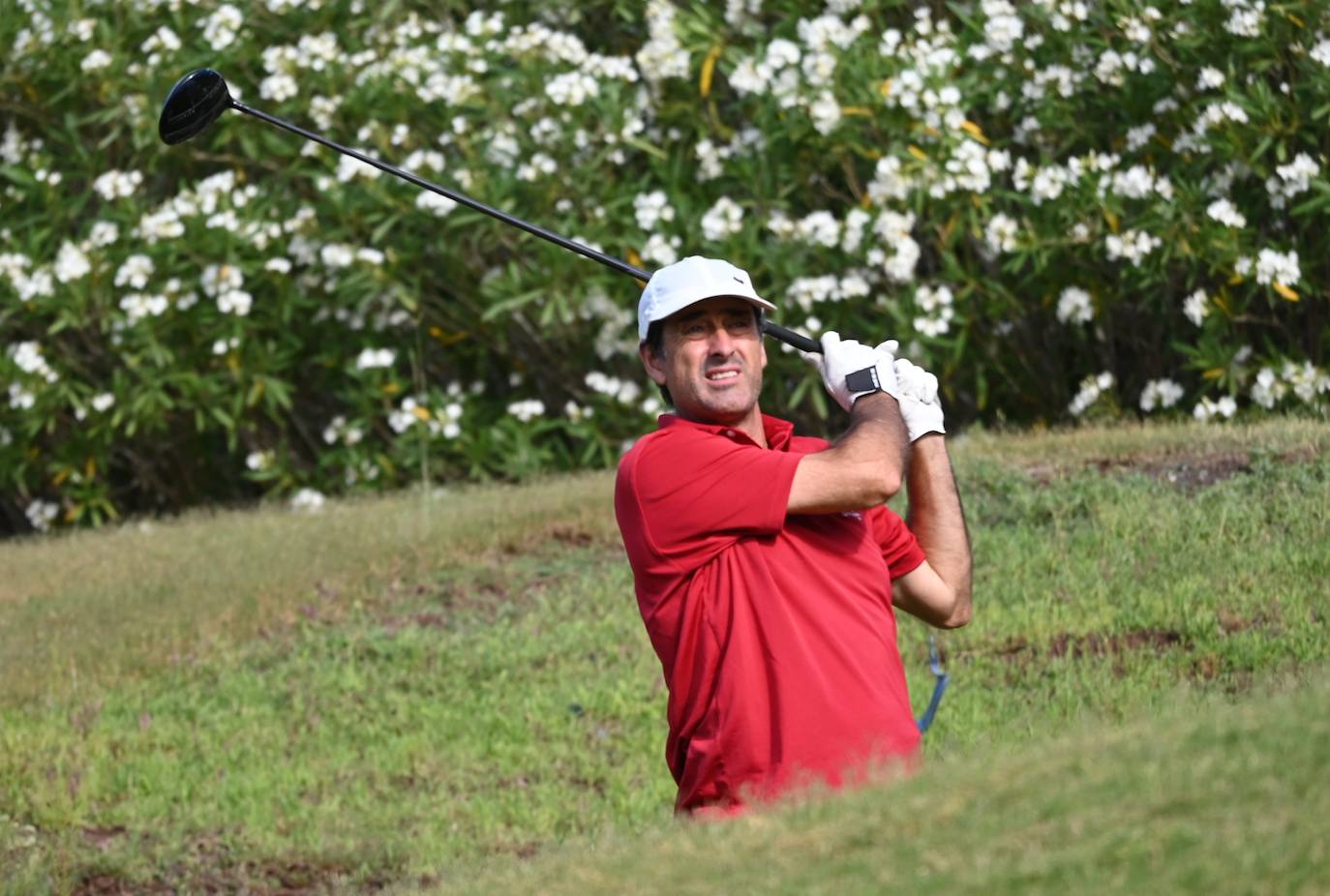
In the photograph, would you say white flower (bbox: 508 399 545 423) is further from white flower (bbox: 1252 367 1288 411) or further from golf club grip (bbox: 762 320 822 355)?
golf club grip (bbox: 762 320 822 355)

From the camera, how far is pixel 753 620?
179 inches

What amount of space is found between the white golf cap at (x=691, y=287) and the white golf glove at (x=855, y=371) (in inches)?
9.8

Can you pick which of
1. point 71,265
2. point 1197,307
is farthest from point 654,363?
point 71,265

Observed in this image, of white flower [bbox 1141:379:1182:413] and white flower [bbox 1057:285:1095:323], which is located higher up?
white flower [bbox 1057:285:1095:323]

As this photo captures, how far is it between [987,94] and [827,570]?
6.26m

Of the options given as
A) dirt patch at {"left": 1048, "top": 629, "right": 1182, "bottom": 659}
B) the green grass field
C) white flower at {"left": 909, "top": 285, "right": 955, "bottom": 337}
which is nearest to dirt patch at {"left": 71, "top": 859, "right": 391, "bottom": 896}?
the green grass field

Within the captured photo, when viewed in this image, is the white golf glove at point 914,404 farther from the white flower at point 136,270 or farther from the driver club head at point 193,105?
the white flower at point 136,270

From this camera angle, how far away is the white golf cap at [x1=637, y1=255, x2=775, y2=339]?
4805 mm

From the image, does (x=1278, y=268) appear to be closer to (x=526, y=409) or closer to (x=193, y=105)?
(x=526, y=409)

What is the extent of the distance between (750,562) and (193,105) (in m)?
2.76

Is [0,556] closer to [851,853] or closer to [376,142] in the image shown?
[376,142]

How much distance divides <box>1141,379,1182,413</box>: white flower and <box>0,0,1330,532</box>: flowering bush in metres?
0.03

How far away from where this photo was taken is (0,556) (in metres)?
11.6

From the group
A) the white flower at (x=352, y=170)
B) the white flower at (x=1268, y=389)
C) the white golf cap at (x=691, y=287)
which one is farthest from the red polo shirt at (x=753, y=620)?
the white flower at (x=352, y=170)
